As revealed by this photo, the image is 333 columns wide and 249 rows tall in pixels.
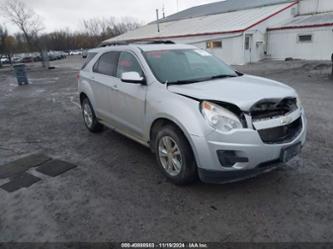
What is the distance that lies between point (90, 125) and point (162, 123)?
2725 millimetres

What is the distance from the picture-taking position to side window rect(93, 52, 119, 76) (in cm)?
453

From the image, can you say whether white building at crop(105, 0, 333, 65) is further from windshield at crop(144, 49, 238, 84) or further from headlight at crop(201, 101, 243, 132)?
headlight at crop(201, 101, 243, 132)

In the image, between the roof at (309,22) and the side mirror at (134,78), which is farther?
the roof at (309,22)

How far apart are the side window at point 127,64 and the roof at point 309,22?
63.7 ft

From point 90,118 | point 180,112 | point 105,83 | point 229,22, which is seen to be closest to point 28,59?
point 229,22

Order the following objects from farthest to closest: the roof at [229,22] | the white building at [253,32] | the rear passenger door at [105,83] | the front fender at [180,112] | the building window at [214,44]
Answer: the building window at [214,44] < the roof at [229,22] < the white building at [253,32] < the rear passenger door at [105,83] < the front fender at [180,112]

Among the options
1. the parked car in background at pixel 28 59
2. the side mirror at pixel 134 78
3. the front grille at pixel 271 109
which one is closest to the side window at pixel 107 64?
the side mirror at pixel 134 78

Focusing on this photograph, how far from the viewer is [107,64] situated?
187 inches

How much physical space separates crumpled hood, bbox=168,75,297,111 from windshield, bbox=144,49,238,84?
0.30 m

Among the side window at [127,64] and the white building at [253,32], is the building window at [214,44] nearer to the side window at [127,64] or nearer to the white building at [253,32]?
the white building at [253,32]

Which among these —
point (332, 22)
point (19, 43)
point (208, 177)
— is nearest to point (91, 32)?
point (19, 43)

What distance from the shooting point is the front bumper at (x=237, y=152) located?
2.73 metres

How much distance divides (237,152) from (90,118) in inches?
146

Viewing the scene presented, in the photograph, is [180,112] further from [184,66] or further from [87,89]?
[87,89]
